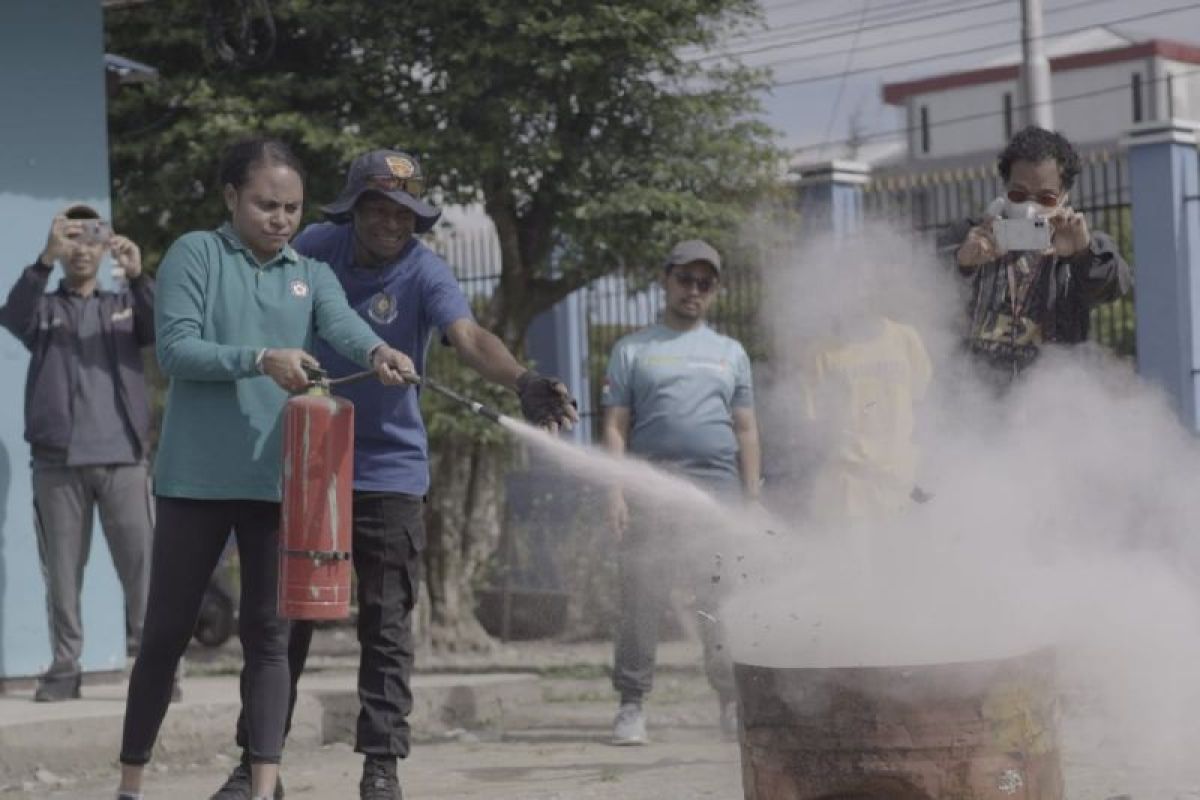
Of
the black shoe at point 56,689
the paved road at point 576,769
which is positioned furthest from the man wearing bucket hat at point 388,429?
the black shoe at point 56,689

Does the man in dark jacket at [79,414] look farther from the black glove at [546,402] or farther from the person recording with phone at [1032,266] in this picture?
the person recording with phone at [1032,266]

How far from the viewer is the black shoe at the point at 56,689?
8.42m

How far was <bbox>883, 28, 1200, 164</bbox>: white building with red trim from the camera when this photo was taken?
186ft

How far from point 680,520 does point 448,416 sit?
4162 mm

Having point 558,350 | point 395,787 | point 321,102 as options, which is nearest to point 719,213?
point 321,102

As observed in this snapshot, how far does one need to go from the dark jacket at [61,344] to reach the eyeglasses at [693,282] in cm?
214

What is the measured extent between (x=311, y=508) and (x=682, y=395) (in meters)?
3.07

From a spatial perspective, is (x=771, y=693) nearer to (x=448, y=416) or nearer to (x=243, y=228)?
(x=243, y=228)

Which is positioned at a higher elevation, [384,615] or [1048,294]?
[1048,294]

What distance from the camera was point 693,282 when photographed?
8352 millimetres

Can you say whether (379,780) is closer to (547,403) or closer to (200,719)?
(547,403)

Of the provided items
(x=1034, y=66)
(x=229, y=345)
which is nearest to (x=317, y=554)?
(x=229, y=345)

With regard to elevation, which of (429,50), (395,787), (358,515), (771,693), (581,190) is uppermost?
(429,50)

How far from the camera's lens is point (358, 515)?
6031 millimetres
